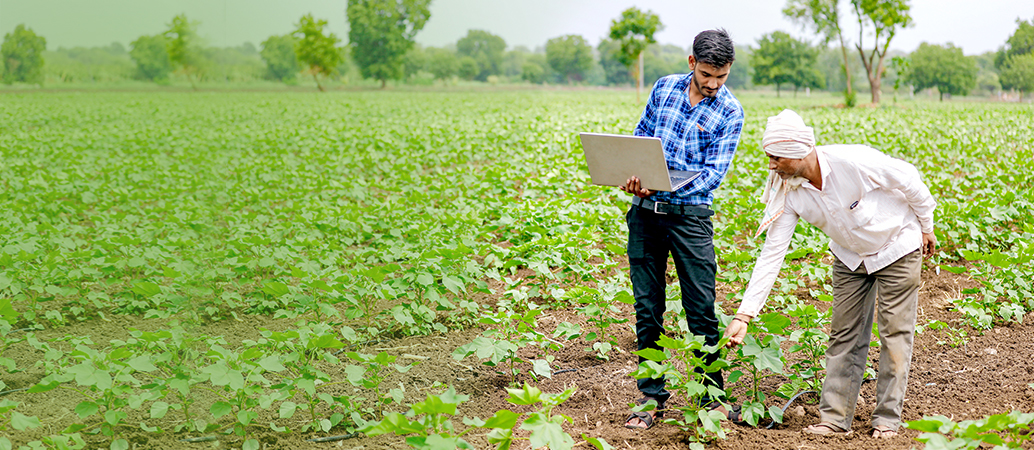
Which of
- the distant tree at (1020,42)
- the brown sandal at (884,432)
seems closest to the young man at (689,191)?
the brown sandal at (884,432)

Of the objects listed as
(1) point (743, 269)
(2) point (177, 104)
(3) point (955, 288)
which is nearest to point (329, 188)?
(1) point (743, 269)

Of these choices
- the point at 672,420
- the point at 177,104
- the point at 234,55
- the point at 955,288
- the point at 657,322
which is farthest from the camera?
the point at 955,288

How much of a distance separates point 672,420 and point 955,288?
2973 mm

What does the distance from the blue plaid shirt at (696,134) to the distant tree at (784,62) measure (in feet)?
224

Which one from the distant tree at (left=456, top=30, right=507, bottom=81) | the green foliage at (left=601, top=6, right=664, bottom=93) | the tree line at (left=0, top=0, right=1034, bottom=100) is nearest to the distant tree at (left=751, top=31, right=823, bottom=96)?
the tree line at (left=0, top=0, right=1034, bottom=100)

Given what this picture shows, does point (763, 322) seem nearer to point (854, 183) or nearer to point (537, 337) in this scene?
point (854, 183)

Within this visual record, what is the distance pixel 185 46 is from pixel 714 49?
1.94 m

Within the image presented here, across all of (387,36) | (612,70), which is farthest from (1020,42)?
(612,70)

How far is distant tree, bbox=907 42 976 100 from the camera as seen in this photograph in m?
51.1

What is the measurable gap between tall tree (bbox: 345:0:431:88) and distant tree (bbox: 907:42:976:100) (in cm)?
3729

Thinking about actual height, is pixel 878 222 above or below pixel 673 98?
below

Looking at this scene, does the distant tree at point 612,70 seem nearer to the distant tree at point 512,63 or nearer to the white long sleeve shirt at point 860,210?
the distant tree at point 512,63

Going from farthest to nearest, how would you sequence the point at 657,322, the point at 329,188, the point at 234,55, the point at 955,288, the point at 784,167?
the point at 329,188 < the point at 955,288 < the point at 657,322 < the point at 784,167 < the point at 234,55

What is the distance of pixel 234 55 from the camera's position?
1153 mm
